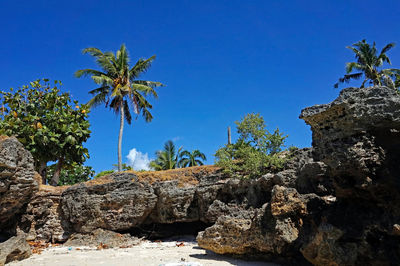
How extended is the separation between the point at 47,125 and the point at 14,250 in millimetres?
12449

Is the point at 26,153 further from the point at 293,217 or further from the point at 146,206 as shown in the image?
the point at 293,217

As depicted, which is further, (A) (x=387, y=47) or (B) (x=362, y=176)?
(A) (x=387, y=47)

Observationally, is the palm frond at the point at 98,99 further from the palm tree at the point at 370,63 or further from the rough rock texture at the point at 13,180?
the palm tree at the point at 370,63

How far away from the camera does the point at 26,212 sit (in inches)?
480

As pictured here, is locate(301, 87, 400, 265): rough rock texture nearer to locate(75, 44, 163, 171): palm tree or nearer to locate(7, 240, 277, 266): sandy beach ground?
locate(7, 240, 277, 266): sandy beach ground

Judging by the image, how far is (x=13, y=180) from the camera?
1045cm

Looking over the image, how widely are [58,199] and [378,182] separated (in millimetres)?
12820

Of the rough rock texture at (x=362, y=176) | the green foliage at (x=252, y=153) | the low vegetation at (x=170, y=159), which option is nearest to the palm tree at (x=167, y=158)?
the low vegetation at (x=170, y=159)

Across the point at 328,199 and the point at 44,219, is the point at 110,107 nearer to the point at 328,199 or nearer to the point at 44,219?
the point at 44,219

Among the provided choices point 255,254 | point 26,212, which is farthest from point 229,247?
point 26,212

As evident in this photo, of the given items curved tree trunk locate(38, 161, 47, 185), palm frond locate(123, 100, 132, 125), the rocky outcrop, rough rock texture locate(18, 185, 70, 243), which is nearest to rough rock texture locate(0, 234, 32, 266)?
the rocky outcrop

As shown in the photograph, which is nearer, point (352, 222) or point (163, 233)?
point (352, 222)

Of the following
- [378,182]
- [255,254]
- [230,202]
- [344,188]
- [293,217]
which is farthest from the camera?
[230,202]

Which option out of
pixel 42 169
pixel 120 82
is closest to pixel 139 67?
pixel 120 82
